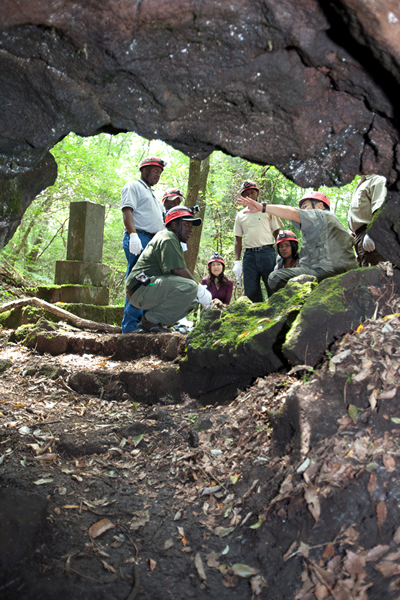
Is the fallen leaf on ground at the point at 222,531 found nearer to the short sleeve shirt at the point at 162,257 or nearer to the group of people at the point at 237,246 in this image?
the group of people at the point at 237,246

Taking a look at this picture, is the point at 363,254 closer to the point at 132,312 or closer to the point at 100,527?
the point at 132,312

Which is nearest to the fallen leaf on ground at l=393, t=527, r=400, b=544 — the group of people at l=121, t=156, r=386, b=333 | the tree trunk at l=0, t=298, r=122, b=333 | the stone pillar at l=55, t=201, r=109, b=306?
the group of people at l=121, t=156, r=386, b=333

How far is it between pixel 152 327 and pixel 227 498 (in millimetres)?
3062

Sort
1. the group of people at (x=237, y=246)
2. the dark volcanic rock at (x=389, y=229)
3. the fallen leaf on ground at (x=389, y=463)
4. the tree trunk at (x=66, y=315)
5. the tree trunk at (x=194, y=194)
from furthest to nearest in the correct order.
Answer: the tree trunk at (x=194, y=194) < the tree trunk at (x=66, y=315) < the group of people at (x=237, y=246) < the dark volcanic rock at (x=389, y=229) < the fallen leaf on ground at (x=389, y=463)

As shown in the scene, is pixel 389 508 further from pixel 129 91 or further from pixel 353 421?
pixel 129 91

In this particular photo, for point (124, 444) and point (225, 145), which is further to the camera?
point (124, 444)

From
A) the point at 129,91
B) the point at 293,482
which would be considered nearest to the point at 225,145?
the point at 129,91

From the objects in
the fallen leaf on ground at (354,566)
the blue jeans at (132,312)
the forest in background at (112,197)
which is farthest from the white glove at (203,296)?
the forest in background at (112,197)

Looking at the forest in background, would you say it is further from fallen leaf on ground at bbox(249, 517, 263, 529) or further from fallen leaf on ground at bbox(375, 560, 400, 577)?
fallen leaf on ground at bbox(375, 560, 400, 577)

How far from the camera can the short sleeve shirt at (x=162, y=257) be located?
5.00 m

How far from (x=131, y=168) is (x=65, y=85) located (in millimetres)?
16617

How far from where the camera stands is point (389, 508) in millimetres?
2027

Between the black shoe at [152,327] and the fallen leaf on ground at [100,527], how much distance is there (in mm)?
3055

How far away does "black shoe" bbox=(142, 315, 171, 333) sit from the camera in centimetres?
529
